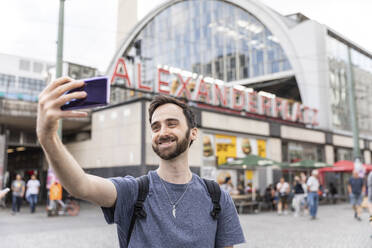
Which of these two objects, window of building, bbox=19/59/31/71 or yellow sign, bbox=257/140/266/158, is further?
window of building, bbox=19/59/31/71

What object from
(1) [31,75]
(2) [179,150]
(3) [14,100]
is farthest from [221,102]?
(1) [31,75]

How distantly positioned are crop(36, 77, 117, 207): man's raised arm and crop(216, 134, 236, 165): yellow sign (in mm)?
19277

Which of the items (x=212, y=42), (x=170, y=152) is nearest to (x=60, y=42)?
(x=170, y=152)

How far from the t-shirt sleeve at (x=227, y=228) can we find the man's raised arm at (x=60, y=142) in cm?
77

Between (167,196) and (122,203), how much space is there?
0.86 feet

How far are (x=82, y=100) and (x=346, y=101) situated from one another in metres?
37.5

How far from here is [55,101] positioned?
4.39 ft

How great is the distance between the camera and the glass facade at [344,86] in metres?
33.1

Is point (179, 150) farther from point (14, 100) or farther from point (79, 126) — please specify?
point (79, 126)

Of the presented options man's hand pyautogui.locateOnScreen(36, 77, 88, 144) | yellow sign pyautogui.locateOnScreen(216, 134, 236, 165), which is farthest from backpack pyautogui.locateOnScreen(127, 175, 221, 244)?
yellow sign pyautogui.locateOnScreen(216, 134, 236, 165)

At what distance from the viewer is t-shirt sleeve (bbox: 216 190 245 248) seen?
6.97 feet

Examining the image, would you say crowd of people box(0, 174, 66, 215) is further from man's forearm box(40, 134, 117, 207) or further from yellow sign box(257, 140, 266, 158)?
yellow sign box(257, 140, 266, 158)

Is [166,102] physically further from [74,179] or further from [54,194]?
[54,194]

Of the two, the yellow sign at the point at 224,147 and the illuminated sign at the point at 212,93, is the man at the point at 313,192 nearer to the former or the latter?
the yellow sign at the point at 224,147
